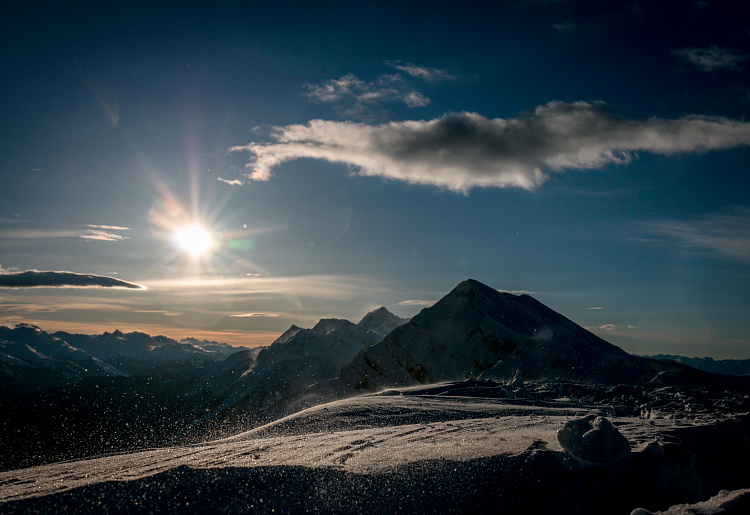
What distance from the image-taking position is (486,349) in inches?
1959

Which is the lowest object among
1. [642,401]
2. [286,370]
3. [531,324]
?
[286,370]

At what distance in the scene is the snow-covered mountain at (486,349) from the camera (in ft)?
131

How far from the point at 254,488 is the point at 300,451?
248cm

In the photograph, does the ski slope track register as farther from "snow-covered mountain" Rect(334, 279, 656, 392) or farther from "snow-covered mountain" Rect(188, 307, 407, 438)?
"snow-covered mountain" Rect(188, 307, 407, 438)

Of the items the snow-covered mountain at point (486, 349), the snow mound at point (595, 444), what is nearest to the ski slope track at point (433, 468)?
the snow mound at point (595, 444)

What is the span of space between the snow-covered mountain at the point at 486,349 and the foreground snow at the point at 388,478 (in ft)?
99.6

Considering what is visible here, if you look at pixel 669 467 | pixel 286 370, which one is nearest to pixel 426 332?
pixel 669 467

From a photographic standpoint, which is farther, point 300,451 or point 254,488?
point 300,451

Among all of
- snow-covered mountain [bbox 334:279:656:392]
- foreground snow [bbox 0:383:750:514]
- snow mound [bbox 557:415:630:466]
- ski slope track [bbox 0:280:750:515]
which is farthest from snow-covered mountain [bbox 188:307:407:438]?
snow mound [bbox 557:415:630:466]

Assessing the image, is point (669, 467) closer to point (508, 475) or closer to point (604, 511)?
point (604, 511)

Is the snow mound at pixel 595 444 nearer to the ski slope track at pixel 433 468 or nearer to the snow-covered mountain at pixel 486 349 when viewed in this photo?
the ski slope track at pixel 433 468

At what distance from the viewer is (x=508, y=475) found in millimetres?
8008

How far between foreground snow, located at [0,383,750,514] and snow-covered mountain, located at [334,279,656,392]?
99.6 ft

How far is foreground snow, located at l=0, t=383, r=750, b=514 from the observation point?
6.56 meters
